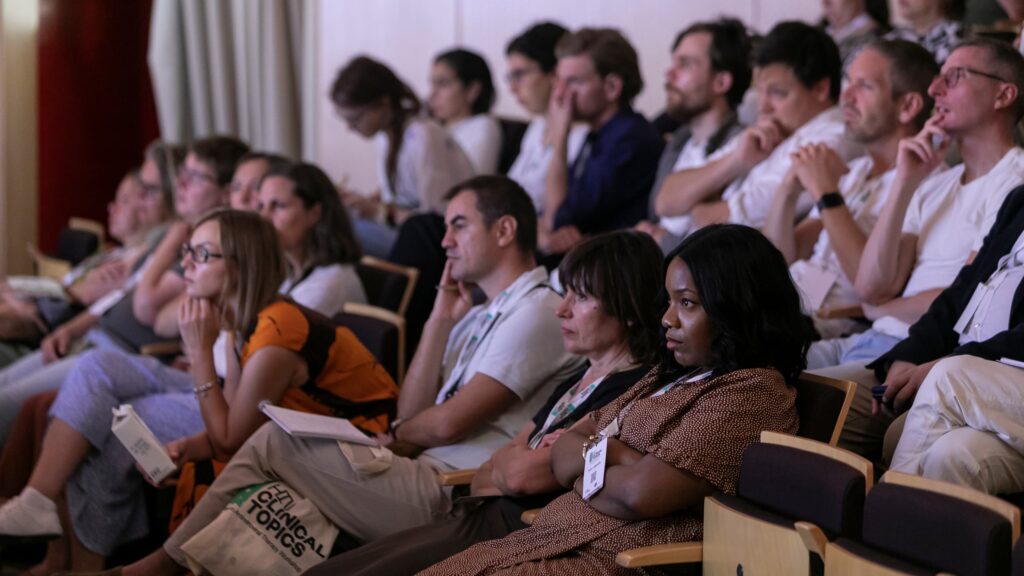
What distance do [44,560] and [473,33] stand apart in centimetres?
393

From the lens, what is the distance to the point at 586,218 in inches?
175

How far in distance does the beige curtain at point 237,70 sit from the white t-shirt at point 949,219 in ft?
14.9

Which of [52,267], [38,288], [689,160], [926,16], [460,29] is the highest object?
[926,16]

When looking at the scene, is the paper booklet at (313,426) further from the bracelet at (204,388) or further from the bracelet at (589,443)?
the bracelet at (589,443)

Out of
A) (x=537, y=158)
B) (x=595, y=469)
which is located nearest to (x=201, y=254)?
(x=595, y=469)

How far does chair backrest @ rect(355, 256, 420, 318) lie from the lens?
405cm

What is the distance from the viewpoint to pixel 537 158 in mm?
5094

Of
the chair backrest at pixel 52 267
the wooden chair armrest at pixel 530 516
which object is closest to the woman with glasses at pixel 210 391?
the wooden chair armrest at pixel 530 516

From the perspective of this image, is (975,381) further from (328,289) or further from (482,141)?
(482,141)

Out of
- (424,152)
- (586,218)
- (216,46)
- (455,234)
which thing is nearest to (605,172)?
(586,218)

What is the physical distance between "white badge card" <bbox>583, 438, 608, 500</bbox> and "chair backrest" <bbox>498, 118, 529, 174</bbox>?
345 cm

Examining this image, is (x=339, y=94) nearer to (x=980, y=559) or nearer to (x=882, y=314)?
(x=882, y=314)

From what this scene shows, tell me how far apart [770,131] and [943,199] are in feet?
2.67

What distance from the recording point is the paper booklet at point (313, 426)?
2.68 m
